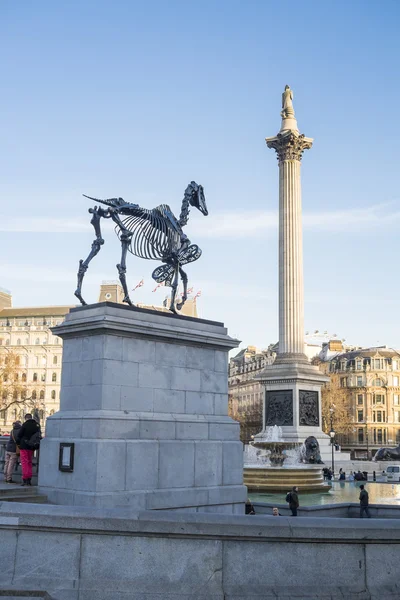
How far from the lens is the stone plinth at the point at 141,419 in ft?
41.6

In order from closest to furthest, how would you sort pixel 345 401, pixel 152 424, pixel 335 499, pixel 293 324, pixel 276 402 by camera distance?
pixel 152 424 → pixel 335 499 → pixel 276 402 → pixel 293 324 → pixel 345 401

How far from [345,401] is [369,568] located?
107 metres

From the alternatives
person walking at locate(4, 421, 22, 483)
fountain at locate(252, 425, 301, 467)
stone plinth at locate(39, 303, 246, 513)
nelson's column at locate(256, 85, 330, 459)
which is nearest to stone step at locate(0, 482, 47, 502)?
stone plinth at locate(39, 303, 246, 513)

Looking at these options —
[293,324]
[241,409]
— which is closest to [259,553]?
[293,324]

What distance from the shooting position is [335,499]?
27.6 metres

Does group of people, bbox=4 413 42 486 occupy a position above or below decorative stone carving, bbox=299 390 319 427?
below

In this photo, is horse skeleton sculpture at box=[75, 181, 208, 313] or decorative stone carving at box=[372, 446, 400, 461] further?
decorative stone carving at box=[372, 446, 400, 461]

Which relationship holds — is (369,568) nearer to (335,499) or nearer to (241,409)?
(335,499)

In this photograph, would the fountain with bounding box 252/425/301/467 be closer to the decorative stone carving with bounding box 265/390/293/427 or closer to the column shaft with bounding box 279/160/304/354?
the decorative stone carving with bounding box 265/390/293/427

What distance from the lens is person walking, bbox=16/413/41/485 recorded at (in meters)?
14.0

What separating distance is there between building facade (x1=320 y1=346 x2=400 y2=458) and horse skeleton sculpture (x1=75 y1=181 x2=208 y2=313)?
3791 inches

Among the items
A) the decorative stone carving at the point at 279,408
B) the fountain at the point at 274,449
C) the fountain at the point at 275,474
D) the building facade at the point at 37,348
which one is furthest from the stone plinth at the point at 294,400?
the building facade at the point at 37,348

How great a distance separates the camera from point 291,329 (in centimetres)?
4900

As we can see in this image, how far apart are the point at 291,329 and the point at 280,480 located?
19.4 m
